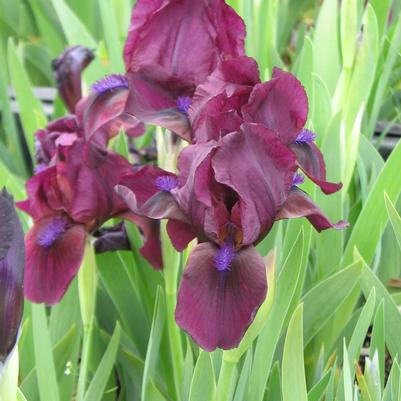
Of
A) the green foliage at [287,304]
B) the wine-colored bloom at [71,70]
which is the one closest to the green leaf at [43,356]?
the green foliage at [287,304]

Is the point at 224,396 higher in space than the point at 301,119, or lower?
lower

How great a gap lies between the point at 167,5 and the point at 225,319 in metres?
0.38

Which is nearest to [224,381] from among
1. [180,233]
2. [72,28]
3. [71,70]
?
[180,233]

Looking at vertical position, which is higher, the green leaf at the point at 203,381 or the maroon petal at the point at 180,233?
the maroon petal at the point at 180,233

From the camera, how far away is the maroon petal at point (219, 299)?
65 cm

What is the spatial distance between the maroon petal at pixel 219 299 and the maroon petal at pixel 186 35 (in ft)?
0.86

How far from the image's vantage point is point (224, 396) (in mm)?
751

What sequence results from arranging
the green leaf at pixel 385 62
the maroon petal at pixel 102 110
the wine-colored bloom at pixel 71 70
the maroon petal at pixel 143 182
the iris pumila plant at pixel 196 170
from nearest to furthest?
1. the iris pumila plant at pixel 196 170
2. the maroon petal at pixel 143 182
3. the maroon petal at pixel 102 110
4. the wine-colored bloom at pixel 71 70
5. the green leaf at pixel 385 62

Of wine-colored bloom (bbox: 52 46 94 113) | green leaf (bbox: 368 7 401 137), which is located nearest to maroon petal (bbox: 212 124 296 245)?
wine-colored bloom (bbox: 52 46 94 113)

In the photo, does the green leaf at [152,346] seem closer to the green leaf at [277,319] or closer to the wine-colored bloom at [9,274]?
the green leaf at [277,319]

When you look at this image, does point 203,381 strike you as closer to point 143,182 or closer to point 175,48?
point 143,182

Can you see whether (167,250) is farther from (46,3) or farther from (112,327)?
(46,3)

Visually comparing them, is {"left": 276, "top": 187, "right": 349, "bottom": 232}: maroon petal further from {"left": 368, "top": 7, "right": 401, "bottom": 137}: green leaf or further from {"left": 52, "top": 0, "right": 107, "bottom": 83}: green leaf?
{"left": 52, "top": 0, "right": 107, "bottom": 83}: green leaf

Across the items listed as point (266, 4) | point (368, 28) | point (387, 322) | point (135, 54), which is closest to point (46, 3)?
point (266, 4)
